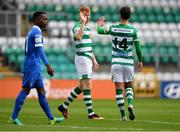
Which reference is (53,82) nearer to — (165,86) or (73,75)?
(73,75)

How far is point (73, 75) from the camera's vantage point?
29109 millimetres

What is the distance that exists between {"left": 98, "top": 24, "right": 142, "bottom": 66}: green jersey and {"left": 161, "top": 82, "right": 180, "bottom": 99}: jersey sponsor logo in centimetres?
1408

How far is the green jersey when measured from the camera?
15.2 m

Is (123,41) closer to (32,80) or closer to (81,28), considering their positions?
(81,28)

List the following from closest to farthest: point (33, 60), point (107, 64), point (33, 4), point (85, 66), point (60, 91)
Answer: point (33, 60)
point (85, 66)
point (60, 91)
point (107, 64)
point (33, 4)

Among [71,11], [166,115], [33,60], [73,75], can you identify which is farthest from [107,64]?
[33,60]

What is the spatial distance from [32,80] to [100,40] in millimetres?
18408

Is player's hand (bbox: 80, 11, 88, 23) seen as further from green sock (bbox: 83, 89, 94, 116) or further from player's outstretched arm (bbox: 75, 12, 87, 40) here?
green sock (bbox: 83, 89, 94, 116)

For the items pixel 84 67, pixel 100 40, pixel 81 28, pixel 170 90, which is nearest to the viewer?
pixel 81 28

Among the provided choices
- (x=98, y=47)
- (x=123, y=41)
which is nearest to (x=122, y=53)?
(x=123, y=41)

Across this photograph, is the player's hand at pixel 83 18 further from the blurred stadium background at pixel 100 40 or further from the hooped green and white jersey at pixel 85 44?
the blurred stadium background at pixel 100 40

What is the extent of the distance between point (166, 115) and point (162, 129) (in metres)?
4.66

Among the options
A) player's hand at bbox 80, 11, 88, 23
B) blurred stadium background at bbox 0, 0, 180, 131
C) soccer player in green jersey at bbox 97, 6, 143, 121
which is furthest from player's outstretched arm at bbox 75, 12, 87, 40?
blurred stadium background at bbox 0, 0, 180, 131

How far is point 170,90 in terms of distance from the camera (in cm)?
2941
